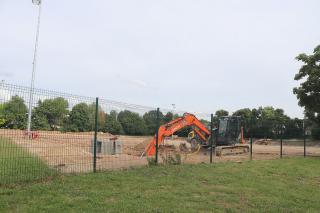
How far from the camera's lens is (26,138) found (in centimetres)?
822

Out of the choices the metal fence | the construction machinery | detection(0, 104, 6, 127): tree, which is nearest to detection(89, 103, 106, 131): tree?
the metal fence

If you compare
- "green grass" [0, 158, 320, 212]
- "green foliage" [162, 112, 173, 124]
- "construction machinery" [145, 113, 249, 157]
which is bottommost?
"green grass" [0, 158, 320, 212]

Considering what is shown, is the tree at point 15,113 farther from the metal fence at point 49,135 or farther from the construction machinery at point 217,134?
the construction machinery at point 217,134

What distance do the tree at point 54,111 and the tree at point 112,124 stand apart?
76.9 inches

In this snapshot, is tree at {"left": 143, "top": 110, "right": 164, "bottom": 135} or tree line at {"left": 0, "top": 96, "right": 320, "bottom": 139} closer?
tree line at {"left": 0, "top": 96, "right": 320, "bottom": 139}

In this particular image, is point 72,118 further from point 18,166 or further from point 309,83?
point 309,83

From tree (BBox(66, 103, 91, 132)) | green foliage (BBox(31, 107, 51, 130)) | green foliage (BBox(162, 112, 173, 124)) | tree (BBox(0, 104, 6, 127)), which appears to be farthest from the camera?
green foliage (BBox(162, 112, 173, 124))

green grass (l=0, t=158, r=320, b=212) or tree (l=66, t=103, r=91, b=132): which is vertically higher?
tree (l=66, t=103, r=91, b=132)

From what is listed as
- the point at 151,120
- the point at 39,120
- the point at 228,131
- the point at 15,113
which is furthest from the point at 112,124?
the point at 228,131

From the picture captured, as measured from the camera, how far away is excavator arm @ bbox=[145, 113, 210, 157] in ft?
55.3

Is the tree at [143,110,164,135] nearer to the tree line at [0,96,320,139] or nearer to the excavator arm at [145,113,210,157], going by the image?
the tree line at [0,96,320,139]

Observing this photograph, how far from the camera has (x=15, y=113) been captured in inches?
323

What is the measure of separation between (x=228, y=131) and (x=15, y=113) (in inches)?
648

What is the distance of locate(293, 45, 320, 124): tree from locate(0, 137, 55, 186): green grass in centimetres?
1780
